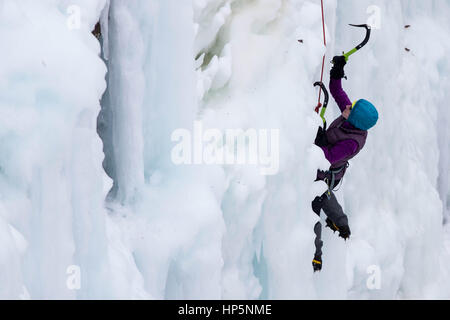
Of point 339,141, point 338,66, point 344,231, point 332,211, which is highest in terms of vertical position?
point 338,66

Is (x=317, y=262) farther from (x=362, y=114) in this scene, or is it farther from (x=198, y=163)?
(x=198, y=163)

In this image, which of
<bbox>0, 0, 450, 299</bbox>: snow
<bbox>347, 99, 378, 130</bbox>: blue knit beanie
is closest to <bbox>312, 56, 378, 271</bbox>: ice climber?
<bbox>347, 99, 378, 130</bbox>: blue knit beanie

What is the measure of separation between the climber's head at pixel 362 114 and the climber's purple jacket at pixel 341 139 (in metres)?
0.09

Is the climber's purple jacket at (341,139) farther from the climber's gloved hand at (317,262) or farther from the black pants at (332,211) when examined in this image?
the climber's gloved hand at (317,262)

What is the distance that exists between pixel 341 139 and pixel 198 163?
4.55ft

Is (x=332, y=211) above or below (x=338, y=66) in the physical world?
below

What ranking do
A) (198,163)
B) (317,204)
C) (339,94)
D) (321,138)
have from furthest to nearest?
1. (317,204)
2. (321,138)
3. (339,94)
4. (198,163)

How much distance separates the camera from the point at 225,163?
493 centimetres

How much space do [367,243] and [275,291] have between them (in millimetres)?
2158

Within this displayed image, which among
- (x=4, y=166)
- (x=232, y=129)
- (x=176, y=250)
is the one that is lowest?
(x=176, y=250)

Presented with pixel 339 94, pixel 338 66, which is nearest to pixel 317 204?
pixel 339 94

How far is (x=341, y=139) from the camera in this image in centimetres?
545
